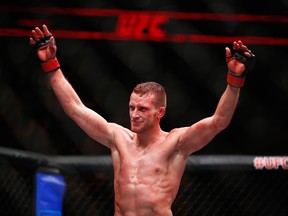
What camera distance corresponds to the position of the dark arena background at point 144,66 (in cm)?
478

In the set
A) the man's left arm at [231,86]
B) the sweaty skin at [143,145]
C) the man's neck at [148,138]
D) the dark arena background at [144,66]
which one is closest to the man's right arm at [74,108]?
the sweaty skin at [143,145]

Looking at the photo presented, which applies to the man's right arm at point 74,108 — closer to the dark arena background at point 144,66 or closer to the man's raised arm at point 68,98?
the man's raised arm at point 68,98

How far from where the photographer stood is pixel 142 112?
10.6ft

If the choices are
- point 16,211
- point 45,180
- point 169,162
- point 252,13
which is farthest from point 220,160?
point 252,13

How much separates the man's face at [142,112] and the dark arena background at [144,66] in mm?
1418

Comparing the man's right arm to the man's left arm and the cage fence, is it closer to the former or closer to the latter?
the man's left arm

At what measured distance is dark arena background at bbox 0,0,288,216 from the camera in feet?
15.7

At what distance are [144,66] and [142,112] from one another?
5.80ft

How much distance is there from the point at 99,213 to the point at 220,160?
0.79m

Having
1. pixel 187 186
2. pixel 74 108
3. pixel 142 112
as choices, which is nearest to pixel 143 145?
pixel 142 112

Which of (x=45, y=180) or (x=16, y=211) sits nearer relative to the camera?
(x=45, y=180)

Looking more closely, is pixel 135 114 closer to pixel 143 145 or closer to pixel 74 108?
pixel 143 145

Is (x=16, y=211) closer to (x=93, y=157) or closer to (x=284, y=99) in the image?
(x=93, y=157)

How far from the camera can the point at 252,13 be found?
4.97 m
